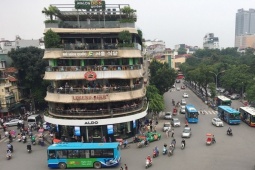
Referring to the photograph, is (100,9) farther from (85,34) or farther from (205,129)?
(205,129)

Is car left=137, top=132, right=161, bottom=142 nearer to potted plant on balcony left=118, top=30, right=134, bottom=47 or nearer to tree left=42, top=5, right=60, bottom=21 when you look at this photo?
potted plant on balcony left=118, top=30, right=134, bottom=47

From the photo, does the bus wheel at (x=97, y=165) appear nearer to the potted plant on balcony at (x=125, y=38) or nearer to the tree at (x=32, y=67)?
the potted plant on balcony at (x=125, y=38)

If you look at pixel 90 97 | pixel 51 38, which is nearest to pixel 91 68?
pixel 90 97

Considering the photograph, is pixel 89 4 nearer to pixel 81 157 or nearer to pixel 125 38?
pixel 125 38

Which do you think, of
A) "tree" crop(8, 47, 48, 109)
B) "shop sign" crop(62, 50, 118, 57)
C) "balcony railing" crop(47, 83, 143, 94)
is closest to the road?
"balcony railing" crop(47, 83, 143, 94)

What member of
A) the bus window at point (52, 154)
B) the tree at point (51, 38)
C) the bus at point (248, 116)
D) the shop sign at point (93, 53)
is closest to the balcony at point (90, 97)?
the shop sign at point (93, 53)

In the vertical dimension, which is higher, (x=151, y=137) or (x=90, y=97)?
(x=90, y=97)

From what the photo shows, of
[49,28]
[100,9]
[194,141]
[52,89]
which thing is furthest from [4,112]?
[194,141]
